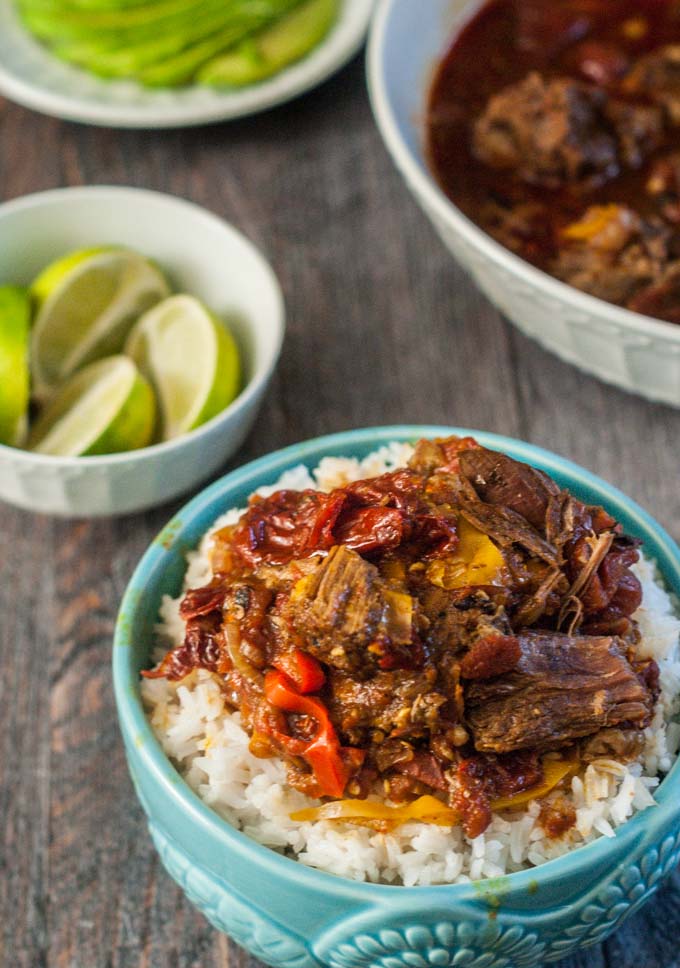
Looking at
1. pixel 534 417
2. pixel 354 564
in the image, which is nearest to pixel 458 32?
pixel 534 417

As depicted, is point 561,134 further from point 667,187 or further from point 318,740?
point 318,740

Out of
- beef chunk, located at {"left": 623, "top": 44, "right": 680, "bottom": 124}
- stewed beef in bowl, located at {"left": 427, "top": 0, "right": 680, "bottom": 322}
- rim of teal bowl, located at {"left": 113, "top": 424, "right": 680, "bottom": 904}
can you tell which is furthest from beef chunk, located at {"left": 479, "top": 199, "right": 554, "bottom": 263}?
rim of teal bowl, located at {"left": 113, "top": 424, "right": 680, "bottom": 904}

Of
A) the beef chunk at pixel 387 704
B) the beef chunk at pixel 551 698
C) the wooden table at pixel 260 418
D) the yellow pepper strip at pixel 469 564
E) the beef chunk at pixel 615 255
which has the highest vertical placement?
the yellow pepper strip at pixel 469 564

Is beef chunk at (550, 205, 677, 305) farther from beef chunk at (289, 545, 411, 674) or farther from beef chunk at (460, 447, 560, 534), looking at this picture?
beef chunk at (289, 545, 411, 674)

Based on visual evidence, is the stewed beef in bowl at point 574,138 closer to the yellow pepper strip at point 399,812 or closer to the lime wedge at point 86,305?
the lime wedge at point 86,305

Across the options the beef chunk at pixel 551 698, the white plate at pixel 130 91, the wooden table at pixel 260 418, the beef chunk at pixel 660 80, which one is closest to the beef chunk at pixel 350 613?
the beef chunk at pixel 551 698

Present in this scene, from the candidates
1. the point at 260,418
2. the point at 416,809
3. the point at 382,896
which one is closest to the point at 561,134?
the point at 260,418

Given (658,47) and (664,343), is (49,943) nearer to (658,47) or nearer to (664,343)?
(664,343)
